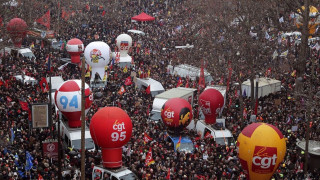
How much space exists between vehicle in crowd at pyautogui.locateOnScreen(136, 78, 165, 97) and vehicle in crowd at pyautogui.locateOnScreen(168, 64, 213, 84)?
3.67 metres

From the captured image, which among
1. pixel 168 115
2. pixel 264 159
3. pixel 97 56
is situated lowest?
pixel 264 159

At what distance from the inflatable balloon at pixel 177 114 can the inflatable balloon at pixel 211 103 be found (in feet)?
4.86

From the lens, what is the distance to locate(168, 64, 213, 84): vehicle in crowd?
4047cm

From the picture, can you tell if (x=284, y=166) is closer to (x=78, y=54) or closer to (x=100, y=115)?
(x=100, y=115)

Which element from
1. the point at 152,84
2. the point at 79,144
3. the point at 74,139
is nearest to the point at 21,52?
the point at 152,84

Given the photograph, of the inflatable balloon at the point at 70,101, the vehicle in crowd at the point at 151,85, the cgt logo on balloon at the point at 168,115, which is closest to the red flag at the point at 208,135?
the cgt logo on balloon at the point at 168,115

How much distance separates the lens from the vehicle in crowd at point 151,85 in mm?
37156

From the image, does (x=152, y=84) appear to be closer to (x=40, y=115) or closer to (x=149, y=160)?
(x=40, y=115)

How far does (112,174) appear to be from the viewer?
22188 millimetres

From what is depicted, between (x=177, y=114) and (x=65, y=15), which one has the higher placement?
(x=65, y=15)

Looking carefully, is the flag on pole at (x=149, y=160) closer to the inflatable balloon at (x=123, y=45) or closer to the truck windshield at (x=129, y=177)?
the truck windshield at (x=129, y=177)

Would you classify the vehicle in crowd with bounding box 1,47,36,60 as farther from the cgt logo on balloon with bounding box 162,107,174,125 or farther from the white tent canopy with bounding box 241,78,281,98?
the cgt logo on balloon with bounding box 162,107,174,125

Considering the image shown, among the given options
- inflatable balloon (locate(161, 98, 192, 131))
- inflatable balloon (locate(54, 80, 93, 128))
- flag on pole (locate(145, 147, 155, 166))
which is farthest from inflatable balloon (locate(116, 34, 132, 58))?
flag on pole (locate(145, 147, 155, 166))

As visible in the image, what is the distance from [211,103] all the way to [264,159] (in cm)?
825
